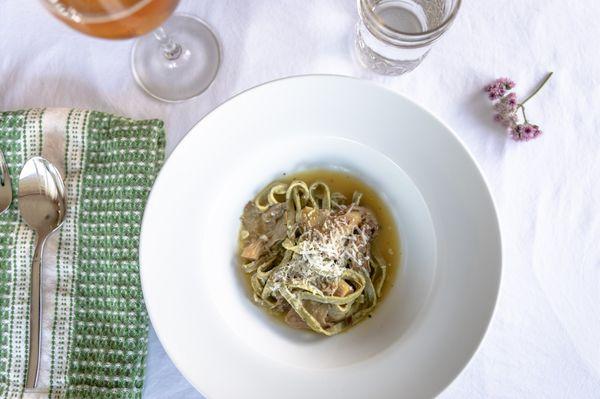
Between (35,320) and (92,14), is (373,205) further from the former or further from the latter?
(35,320)

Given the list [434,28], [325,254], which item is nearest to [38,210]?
[325,254]

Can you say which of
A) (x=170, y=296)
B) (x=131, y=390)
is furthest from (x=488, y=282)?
(x=131, y=390)

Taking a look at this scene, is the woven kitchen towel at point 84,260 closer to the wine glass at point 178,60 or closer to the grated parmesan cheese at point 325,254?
the wine glass at point 178,60

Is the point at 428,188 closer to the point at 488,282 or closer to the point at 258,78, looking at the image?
the point at 488,282

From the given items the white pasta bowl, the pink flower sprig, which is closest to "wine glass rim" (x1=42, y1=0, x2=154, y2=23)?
the white pasta bowl

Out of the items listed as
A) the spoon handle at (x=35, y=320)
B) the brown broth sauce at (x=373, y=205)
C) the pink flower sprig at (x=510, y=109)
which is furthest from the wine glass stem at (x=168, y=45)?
the pink flower sprig at (x=510, y=109)
